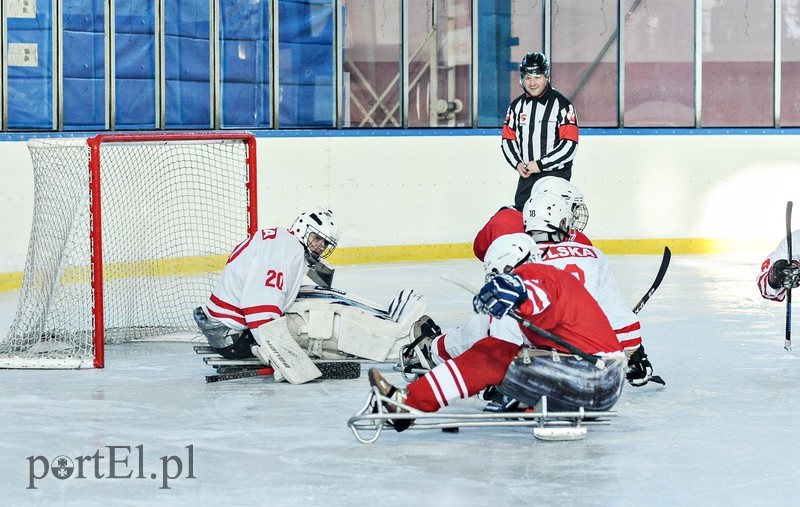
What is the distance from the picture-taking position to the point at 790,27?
11.5 meters

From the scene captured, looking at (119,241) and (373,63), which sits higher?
(373,63)

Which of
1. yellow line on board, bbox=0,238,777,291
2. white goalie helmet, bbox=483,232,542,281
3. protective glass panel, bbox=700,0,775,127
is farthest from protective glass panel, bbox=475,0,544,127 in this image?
white goalie helmet, bbox=483,232,542,281

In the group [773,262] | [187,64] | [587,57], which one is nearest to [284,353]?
[773,262]

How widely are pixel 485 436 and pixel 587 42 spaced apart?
714 cm

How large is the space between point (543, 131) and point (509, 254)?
276 centimetres

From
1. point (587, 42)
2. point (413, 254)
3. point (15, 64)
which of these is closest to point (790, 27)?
point (587, 42)

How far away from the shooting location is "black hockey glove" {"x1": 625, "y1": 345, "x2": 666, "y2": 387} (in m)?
4.98

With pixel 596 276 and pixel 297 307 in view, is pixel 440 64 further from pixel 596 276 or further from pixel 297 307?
pixel 596 276

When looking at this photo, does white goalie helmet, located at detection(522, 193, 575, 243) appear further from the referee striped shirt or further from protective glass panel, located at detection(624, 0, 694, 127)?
protective glass panel, located at detection(624, 0, 694, 127)

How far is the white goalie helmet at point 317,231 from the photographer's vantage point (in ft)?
17.1

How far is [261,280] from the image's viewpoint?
16.9 feet

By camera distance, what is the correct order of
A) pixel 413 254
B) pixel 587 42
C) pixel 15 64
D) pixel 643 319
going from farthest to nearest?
pixel 587 42
pixel 413 254
pixel 15 64
pixel 643 319

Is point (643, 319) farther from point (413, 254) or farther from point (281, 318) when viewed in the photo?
point (413, 254)

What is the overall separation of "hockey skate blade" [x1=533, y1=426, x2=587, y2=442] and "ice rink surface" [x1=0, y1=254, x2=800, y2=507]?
0.08 ft
